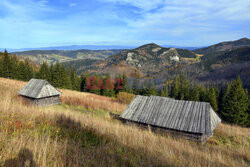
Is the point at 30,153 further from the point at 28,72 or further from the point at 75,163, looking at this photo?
the point at 28,72

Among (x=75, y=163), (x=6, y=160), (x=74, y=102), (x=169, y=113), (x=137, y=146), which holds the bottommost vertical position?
(x=74, y=102)

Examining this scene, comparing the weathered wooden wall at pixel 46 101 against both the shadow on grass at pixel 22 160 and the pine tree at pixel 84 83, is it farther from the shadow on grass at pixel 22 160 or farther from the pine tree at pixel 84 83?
the pine tree at pixel 84 83

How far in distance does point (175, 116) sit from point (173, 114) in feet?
1.10

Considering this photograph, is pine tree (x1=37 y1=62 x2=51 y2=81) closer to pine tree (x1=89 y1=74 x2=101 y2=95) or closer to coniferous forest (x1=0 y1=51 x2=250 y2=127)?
coniferous forest (x1=0 y1=51 x2=250 y2=127)

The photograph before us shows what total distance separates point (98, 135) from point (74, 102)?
79.7 feet

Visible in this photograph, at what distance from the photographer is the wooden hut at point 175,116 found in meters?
15.1

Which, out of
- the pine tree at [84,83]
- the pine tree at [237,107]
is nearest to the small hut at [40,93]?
the pine tree at [84,83]

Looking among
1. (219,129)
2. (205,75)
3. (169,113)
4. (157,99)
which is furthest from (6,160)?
(205,75)

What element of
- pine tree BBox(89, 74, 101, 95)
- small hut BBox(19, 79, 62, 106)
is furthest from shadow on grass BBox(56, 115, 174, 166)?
pine tree BBox(89, 74, 101, 95)

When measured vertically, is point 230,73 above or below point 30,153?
below

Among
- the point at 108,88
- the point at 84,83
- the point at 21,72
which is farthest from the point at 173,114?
the point at 21,72

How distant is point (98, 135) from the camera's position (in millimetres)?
4410

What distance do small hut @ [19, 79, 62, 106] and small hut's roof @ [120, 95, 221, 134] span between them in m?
14.9

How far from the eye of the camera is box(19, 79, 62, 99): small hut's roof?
2408 centimetres
